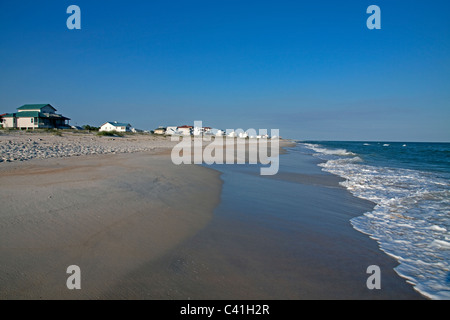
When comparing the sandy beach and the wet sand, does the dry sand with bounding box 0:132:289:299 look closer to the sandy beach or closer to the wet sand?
the sandy beach

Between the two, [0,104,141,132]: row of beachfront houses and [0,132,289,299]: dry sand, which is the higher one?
[0,104,141,132]: row of beachfront houses

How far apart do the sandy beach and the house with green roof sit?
42.2 meters

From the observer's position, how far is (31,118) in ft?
131

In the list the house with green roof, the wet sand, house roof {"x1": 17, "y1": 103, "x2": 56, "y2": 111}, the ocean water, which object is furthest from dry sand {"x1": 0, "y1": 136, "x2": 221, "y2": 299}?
house roof {"x1": 17, "y1": 103, "x2": 56, "y2": 111}

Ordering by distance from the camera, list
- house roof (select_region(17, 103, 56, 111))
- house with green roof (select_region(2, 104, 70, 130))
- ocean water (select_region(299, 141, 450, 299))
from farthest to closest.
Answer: house roof (select_region(17, 103, 56, 111)), house with green roof (select_region(2, 104, 70, 130)), ocean water (select_region(299, 141, 450, 299))

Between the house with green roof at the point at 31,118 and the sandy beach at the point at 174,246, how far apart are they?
42199mm

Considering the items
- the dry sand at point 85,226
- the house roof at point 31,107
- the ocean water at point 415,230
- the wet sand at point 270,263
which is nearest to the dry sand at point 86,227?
the dry sand at point 85,226

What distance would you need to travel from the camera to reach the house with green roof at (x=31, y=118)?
130ft

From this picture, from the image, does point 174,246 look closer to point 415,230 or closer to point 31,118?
point 415,230

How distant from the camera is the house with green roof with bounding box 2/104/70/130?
39750mm

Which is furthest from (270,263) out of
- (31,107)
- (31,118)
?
(31,107)

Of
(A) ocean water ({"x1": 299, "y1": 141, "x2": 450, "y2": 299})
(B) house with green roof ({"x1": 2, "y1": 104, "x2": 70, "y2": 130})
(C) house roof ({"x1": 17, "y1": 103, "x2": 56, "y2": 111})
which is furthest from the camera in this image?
(C) house roof ({"x1": 17, "y1": 103, "x2": 56, "y2": 111})

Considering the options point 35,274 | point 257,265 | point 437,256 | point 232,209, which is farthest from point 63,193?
point 437,256
